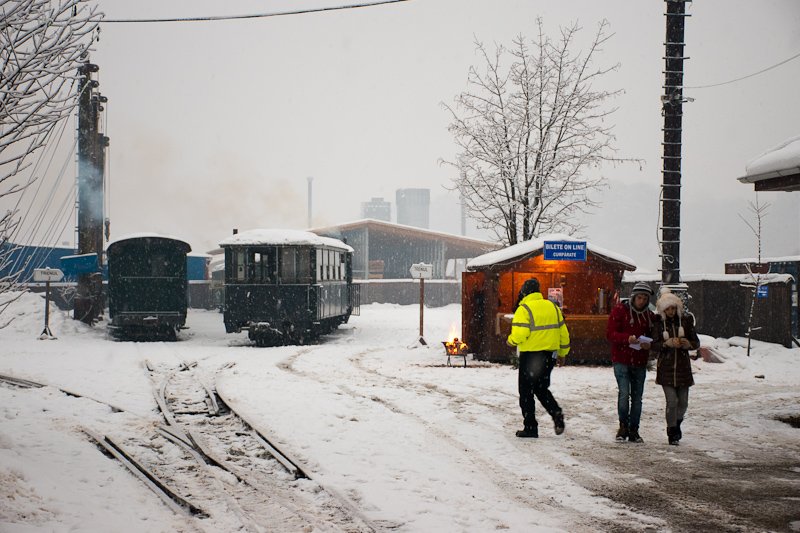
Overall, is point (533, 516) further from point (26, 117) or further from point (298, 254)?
point (298, 254)

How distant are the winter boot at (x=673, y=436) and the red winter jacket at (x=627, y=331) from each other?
78cm

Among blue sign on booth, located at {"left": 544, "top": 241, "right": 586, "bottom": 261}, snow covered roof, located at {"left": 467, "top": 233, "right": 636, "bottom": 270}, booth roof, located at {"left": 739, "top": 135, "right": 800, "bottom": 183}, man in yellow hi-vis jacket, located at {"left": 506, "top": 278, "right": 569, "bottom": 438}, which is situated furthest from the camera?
snow covered roof, located at {"left": 467, "top": 233, "right": 636, "bottom": 270}

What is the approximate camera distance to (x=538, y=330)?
806 centimetres

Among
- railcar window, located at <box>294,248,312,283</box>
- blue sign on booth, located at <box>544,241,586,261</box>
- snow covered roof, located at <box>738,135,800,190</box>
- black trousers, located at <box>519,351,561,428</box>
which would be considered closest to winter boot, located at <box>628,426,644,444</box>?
black trousers, located at <box>519,351,561,428</box>

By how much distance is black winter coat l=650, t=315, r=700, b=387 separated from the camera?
770cm

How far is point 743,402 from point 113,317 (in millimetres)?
18104

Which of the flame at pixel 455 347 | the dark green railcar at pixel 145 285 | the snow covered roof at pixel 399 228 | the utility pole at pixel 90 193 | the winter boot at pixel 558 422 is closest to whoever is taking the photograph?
the winter boot at pixel 558 422

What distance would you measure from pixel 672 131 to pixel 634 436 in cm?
859

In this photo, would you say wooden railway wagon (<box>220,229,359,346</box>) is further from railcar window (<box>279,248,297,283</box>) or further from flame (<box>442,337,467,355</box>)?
flame (<box>442,337,467,355</box>)

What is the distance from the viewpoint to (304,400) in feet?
34.6

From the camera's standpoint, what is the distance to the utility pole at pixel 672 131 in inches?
570

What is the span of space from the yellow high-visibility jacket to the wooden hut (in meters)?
7.10

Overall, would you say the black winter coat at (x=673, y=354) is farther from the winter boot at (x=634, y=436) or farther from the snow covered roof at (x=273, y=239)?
the snow covered roof at (x=273, y=239)

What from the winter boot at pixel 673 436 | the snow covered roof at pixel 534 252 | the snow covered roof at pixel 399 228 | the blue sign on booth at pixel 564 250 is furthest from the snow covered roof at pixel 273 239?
the snow covered roof at pixel 399 228
